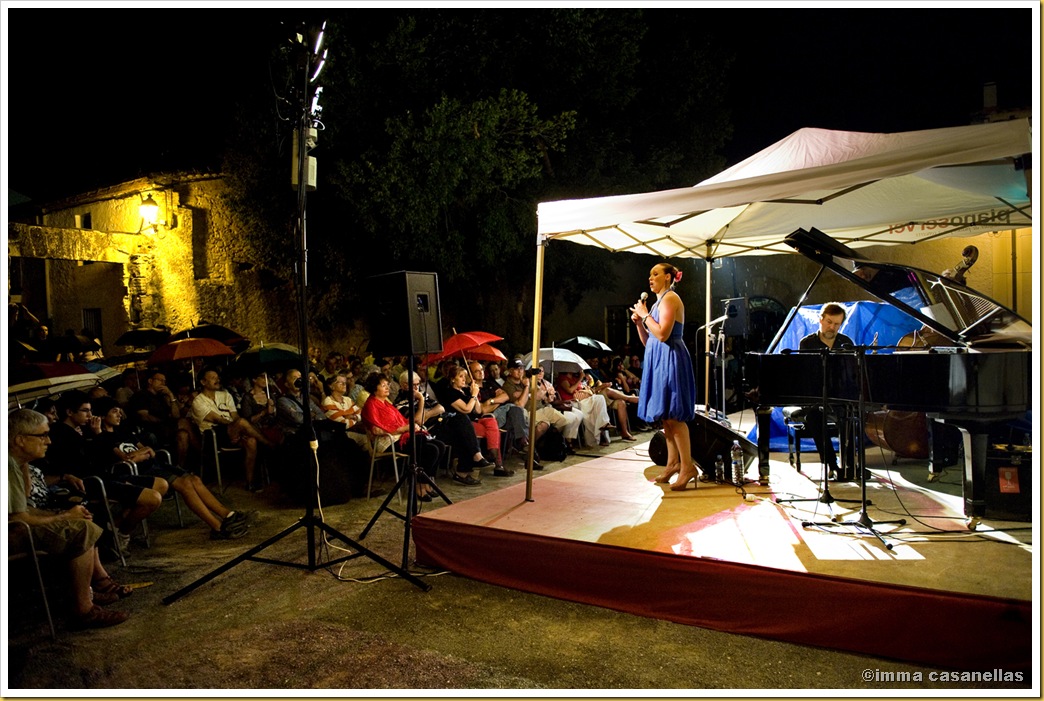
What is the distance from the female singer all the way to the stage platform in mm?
503

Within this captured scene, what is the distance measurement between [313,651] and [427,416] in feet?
12.2

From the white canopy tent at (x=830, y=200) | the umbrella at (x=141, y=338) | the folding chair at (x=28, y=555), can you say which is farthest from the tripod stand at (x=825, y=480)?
the umbrella at (x=141, y=338)

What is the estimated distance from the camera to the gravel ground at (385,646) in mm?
3031

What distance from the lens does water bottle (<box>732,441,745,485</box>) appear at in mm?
5363

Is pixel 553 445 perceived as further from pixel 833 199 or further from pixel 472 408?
pixel 833 199

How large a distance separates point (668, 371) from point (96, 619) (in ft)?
12.8

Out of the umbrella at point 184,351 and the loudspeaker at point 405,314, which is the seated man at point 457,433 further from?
the umbrella at point 184,351

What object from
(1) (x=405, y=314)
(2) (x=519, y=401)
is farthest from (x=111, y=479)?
(2) (x=519, y=401)

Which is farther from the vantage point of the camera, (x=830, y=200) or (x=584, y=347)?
(x=584, y=347)

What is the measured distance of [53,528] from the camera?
3.61 meters

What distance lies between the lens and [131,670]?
3193 millimetres

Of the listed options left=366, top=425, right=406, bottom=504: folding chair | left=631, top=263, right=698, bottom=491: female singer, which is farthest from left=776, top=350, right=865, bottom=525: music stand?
left=366, top=425, right=406, bottom=504: folding chair

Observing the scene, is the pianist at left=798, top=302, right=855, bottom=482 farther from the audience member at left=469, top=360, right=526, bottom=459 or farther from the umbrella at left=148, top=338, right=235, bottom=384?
the umbrella at left=148, top=338, right=235, bottom=384

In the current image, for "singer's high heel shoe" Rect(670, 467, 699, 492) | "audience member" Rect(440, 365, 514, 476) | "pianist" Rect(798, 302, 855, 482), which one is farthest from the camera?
"audience member" Rect(440, 365, 514, 476)
